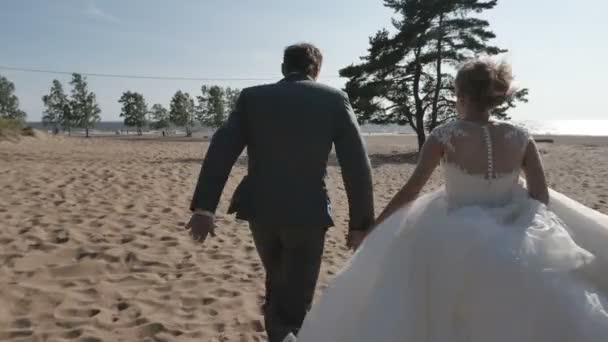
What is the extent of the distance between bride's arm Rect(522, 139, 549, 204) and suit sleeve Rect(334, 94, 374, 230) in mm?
827

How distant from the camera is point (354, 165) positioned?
2637 mm

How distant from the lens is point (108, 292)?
411 centimetres

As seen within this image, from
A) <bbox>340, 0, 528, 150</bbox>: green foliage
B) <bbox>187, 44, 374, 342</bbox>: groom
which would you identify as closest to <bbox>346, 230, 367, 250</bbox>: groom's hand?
<bbox>187, 44, 374, 342</bbox>: groom

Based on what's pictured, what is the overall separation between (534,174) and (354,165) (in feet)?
3.09

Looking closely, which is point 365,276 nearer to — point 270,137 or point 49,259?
point 270,137

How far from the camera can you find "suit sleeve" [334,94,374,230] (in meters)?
2.63

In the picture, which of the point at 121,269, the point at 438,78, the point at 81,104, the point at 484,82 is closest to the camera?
the point at 484,82

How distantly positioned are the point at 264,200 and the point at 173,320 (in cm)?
164

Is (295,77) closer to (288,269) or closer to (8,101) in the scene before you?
(288,269)

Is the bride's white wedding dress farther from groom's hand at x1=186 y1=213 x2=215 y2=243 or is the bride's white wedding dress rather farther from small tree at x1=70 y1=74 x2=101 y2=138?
small tree at x1=70 y1=74 x2=101 y2=138

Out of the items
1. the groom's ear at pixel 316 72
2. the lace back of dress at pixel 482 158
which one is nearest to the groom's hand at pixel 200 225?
the groom's ear at pixel 316 72

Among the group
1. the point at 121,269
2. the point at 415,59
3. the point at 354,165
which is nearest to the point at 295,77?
the point at 354,165

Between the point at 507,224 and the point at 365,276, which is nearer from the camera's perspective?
the point at 507,224

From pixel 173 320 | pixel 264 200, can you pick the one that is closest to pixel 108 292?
pixel 173 320
